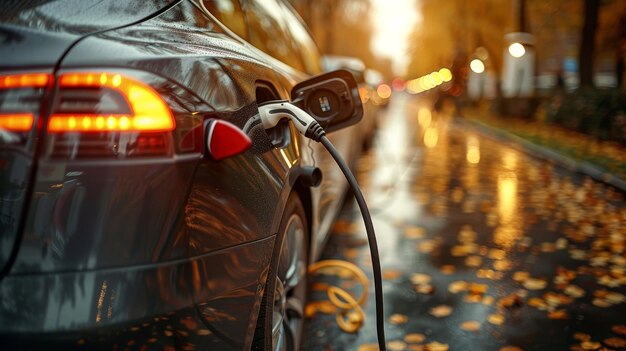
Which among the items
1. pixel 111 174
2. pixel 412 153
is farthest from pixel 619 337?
pixel 412 153

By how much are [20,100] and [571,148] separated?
12.1 metres

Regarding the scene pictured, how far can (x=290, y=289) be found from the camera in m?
2.92

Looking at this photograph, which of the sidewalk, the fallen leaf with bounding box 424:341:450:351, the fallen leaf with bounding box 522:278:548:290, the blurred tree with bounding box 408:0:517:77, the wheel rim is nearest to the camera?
the wheel rim

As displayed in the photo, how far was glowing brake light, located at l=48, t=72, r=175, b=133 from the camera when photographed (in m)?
1.66

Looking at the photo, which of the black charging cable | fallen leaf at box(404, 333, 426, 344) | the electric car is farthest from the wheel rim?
fallen leaf at box(404, 333, 426, 344)

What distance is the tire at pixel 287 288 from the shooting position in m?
2.34

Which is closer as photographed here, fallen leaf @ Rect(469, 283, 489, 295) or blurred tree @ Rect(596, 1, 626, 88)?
fallen leaf @ Rect(469, 283, 489, 295)

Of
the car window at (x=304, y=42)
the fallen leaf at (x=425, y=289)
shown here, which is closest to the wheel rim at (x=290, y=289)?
the fallen leaf at (x=425, y=289)

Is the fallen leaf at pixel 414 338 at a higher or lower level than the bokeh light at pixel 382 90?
lower

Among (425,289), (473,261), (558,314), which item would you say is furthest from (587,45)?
(558,314)

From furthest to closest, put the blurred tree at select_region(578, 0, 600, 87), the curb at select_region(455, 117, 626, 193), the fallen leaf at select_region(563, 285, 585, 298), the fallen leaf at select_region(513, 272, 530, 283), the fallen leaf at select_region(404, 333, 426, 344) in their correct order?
the blurred tree at select_region(578, 0, 600, 87) < the curb at select_region(455, 117, 626, 193) < the fallen leaf at select_region(513, 272, 530, 283) < the fallen leaf at select_region(563, 285, 585, 298) < the fallen leaf at select_region(404, 333, 426, 344)

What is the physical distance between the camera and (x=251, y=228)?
2.10 metres

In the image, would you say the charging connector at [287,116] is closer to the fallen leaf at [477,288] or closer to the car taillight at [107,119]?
the car taillight at [107,119]

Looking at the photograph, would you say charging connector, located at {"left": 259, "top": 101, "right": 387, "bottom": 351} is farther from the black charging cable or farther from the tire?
the tire
